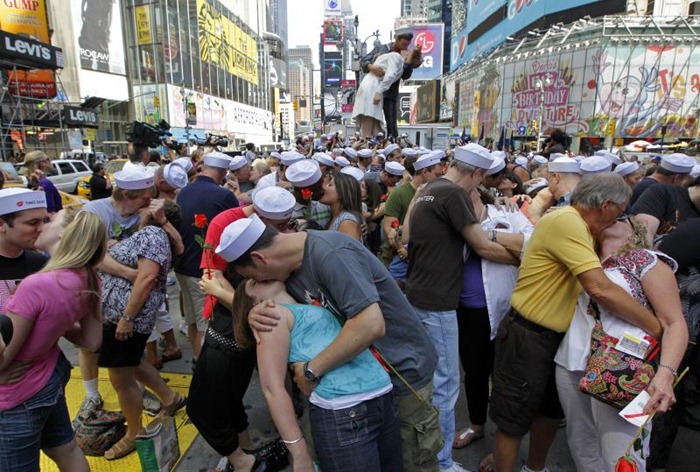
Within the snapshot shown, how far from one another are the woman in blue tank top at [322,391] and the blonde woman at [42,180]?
20.3 ft

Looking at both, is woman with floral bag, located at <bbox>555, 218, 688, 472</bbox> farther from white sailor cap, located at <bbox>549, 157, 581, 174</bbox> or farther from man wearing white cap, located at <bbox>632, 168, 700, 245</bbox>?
man wearing white cap, located at <bbox>632, 168, 700, 245</bbox>

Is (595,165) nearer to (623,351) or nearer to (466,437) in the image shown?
(623,351)

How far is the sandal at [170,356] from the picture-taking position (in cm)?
448

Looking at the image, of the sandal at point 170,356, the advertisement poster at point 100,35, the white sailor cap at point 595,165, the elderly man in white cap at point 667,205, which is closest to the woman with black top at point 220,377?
the sandal at point 170,356

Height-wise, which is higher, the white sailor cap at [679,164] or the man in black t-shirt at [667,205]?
the white sailor cap at [679,164]

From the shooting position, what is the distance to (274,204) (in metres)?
2.54

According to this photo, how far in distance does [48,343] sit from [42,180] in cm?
654

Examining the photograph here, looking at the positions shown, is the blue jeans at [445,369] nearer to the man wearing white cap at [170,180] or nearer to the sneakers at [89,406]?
the sneakers at [89,406]

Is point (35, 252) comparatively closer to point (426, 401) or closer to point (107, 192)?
point (426, 401)

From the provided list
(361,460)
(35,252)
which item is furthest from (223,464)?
(35,252)

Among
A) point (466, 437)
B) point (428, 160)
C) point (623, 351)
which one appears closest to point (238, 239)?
point (623, 351)

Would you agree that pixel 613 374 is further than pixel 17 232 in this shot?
No

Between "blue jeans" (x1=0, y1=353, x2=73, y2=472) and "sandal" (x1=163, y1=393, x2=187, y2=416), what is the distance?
1.24 meters

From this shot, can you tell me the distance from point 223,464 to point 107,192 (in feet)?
27.2
